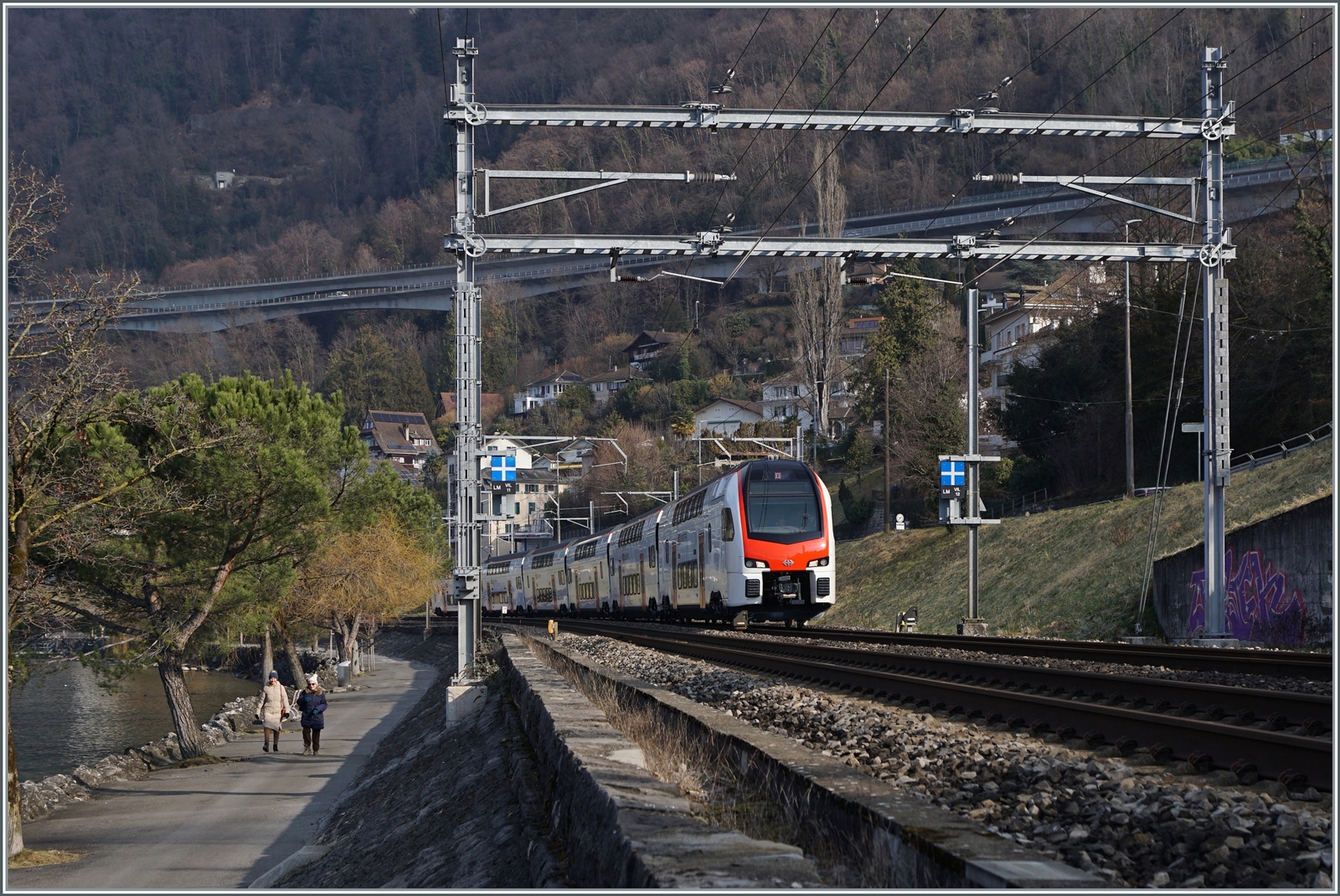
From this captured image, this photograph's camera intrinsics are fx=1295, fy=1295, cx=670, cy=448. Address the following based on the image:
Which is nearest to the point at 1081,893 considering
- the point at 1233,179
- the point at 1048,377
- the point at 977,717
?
the point at 977,717

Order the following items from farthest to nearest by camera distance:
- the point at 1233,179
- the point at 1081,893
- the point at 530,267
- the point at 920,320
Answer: the point at 530,267
the point at 1233,179
the point at 920,320
the point at 1081,893

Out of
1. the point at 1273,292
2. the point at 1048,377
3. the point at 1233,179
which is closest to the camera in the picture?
the point at 1273,292

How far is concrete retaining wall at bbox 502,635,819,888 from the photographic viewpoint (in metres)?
4.34

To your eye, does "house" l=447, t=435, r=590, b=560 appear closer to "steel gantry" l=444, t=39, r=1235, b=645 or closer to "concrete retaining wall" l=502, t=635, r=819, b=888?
"steel gantry" l=444, t=39, r=1235, b=645

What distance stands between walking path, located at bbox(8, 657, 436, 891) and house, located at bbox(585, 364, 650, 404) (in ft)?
348

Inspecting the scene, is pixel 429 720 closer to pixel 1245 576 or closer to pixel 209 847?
pixel 209 847

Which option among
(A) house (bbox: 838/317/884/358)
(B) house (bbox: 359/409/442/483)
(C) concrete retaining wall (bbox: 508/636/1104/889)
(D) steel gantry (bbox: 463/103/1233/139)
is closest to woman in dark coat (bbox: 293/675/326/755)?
(D) steel gantry (bbox: 463/103/1233/139)

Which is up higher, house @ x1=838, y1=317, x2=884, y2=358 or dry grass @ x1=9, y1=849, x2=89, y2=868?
house @ x1=838, y1=317, x2=884, y2=358

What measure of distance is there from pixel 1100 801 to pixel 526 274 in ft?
399

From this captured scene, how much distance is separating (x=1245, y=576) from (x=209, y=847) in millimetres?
19757

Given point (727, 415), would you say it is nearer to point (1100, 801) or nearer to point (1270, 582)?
point (1270, 582)

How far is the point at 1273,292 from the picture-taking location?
39.1 metres

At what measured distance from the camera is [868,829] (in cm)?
555

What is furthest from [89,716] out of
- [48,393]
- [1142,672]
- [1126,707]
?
[1126,707]
